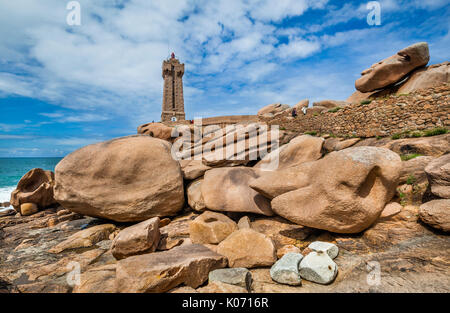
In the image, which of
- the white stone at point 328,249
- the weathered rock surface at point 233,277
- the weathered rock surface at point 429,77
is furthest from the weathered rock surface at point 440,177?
the weathered rock surface at point 429,77

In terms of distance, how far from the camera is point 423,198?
4.04 meters

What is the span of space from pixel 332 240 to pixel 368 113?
790 cm

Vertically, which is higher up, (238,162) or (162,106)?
(162,106)

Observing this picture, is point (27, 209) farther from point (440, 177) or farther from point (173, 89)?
point (173, 89)

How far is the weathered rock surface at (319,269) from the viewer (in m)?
2.88

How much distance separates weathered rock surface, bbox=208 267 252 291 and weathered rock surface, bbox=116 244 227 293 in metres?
0.14

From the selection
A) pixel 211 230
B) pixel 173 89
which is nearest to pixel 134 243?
pixel 211 230

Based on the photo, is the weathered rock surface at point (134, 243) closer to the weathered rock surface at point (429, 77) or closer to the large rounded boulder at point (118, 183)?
the large rounded boulder at point (118, 183)

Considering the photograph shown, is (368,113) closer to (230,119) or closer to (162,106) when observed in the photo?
(230,119)

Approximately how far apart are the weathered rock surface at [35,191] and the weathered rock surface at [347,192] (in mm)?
11371

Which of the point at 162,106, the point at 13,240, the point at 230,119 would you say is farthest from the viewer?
the point at 162,106

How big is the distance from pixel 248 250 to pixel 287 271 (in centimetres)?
77

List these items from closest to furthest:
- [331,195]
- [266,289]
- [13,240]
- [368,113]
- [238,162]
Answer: [266,289], [331,195], [13,240], [238,162], [368,113]
